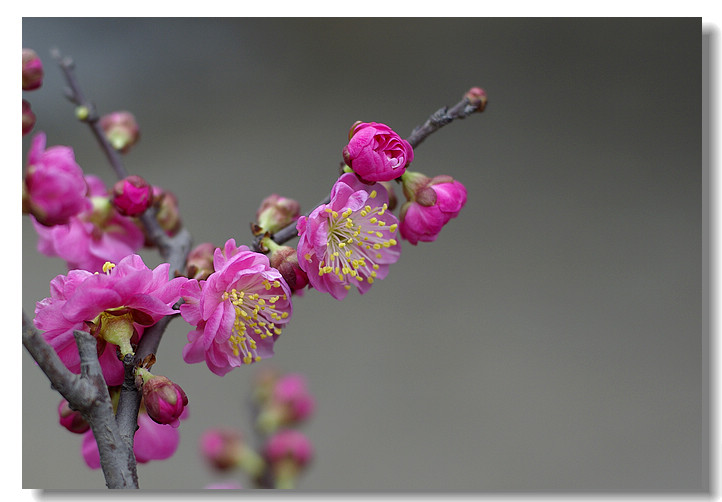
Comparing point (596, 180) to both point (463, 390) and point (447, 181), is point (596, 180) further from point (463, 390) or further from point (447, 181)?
point (447, 181)

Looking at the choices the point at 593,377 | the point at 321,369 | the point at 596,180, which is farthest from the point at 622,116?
the point at 321,369

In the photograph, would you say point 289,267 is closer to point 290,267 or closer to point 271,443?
point 290,267

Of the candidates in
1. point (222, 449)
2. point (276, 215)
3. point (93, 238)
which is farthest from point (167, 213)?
point (222, 449)

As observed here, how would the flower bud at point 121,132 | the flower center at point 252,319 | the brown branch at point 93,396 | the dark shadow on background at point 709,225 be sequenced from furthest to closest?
the dark shadow on background at point 709,225
the flower bud at point 121,132
the flower center at point 252,319
the brown branch at point 93,396

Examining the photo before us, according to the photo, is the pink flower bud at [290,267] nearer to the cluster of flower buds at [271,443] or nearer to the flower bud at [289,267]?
the flower bud at [289,267]

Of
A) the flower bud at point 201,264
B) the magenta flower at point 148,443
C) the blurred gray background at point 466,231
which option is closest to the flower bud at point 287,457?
the blurred gray background at point 466,231

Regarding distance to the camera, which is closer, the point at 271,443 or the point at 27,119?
the point at 27,119

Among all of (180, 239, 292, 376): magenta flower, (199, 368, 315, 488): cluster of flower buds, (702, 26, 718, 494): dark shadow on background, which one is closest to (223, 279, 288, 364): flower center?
(180, 239, 292, 376): magenta flower
